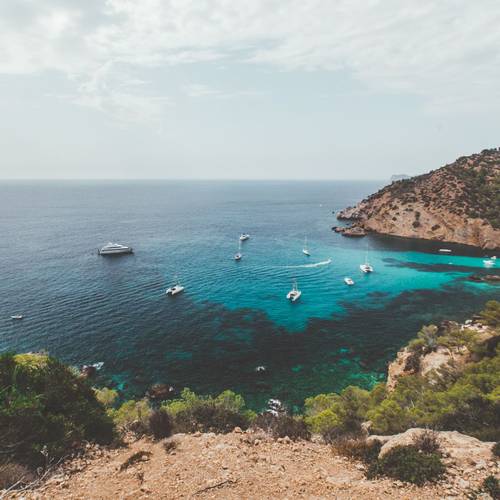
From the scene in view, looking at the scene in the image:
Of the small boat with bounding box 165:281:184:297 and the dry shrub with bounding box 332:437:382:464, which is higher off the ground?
the dry shrub with bounding box 332:437:382:464

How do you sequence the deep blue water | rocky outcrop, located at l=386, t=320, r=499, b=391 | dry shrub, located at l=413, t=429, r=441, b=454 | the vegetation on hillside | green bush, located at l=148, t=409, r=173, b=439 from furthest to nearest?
the deep blue water → rocky outcrop, located at l=386, t=320, r=499, b=391 → green bush, located at l=148, t=409, r=173, b=439 → the vegetation on hillside → dry shrub, located at l=413, t=429, r=441, b=454

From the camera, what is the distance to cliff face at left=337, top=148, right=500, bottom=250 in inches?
4373

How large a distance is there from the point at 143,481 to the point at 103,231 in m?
138

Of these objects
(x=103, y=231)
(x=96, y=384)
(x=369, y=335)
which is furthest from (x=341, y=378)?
(x=103, y=231)

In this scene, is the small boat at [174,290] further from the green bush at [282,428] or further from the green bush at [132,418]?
the green bush at [282,428]

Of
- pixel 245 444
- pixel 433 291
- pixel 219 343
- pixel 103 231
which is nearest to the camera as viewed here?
pixel 245 444

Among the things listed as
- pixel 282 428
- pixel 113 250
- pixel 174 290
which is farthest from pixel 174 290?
pixel 282 428

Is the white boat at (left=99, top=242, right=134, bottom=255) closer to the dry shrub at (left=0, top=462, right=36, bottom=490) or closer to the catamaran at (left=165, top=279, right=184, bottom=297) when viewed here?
the catamaran at (left=165, top=279, right=184, bottom=297)

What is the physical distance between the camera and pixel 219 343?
50375mm

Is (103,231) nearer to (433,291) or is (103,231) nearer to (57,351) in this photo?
(57,351)

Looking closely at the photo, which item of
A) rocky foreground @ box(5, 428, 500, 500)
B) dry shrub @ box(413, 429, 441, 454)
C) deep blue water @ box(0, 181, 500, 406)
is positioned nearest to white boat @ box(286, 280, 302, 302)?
deep blue water @ box(0, 181, 500, 406)

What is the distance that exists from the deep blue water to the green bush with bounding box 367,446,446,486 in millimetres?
25955

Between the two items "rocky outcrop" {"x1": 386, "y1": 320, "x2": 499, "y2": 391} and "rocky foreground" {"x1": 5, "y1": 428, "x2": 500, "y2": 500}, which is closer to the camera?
"rocky foreground" {"x1": 5, "y1": 428, "x2": 500, "y2": 500}

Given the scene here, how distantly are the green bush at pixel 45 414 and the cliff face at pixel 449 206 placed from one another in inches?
5069
